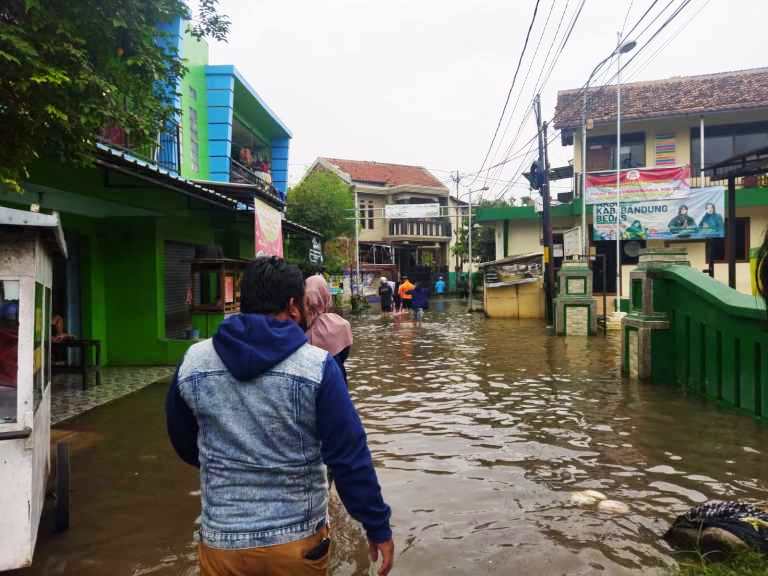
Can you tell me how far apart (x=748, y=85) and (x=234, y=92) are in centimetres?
1910

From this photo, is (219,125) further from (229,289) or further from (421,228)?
(421,228)

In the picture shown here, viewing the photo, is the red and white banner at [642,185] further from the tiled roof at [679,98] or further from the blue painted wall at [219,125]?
the blue painted wall at [219,125]

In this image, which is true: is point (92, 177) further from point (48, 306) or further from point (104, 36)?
point (48, 306)

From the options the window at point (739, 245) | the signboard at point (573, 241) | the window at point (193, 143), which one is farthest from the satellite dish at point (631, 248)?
the window at point (193, 143)

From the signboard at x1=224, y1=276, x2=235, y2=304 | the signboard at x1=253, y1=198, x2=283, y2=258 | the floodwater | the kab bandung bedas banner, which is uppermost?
the kab bandung bedas banner

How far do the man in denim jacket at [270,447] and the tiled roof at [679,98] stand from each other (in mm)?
22092

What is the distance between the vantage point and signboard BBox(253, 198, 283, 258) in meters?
11.6

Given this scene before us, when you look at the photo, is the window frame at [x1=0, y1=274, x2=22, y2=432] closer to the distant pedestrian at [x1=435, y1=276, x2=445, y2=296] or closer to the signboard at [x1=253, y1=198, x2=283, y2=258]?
the signboard at [x1=253, y1=198, x2=283, y2=258]

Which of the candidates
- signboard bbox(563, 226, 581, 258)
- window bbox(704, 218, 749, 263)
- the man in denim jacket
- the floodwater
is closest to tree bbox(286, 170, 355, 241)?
signboard bbox(563, 226, 581, 258)

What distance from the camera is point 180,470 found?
5852 millimetres

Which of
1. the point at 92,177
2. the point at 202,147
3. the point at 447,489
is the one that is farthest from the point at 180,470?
the point at 202,147

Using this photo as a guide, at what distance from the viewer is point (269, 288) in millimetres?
2371

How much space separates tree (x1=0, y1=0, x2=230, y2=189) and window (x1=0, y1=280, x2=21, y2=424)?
1.63 metres

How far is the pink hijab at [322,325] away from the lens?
Result: 16.1 ft
